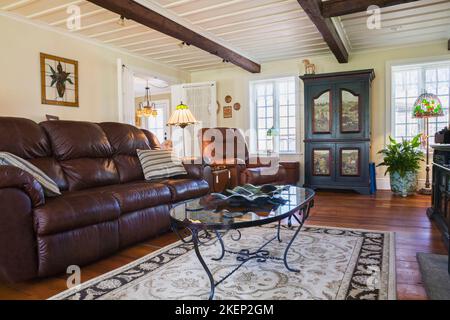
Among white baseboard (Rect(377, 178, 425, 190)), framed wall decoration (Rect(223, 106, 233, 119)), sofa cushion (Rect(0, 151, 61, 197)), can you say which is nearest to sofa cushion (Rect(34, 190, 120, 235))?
sofa cushion (Rect(0, 151, 61, 197))

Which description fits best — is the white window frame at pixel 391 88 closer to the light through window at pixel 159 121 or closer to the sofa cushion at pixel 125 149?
the sofa cushion at pixel 125 149

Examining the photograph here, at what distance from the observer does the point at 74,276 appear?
207cm

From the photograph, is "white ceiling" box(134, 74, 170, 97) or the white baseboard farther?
Result: "white ceiling" box(134, 74, 170, 97)

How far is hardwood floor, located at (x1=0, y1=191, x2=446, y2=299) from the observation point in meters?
1.88

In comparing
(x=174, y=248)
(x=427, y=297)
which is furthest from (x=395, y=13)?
(x=174, y=248)

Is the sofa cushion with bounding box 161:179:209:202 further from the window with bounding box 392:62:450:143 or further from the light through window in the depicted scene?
the light through window

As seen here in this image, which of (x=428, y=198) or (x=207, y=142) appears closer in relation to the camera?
(x=428, y=198)

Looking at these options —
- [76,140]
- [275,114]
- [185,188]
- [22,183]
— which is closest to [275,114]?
[275,114]

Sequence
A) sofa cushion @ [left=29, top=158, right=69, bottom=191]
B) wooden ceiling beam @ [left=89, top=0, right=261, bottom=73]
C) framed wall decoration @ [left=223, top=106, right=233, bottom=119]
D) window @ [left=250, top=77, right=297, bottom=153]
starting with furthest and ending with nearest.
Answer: framed wall decoration @ [left=223, top=106, right=233, bottom=119] → window @ [left=250, top=77, right=297, bottom=153] → wooden ceiling beam @ [left=89, top=0, right=261, bottom=73] → sofa cushion @ [left=29, top=158, right=69, bottom=191]

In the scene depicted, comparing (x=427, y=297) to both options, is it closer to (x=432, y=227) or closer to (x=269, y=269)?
(x=269, y=269)

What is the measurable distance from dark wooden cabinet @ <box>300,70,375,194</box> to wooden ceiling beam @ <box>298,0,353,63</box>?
40cm

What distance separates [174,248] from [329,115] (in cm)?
382

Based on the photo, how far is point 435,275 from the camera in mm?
1972

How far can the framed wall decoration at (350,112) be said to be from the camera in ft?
17.1
